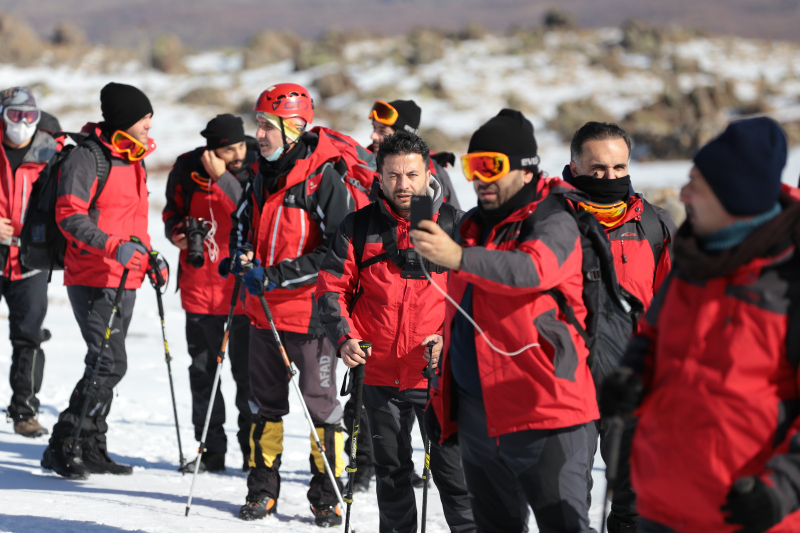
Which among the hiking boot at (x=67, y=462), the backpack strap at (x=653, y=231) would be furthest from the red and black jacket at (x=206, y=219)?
the backpack strap at (x=653, y=231)

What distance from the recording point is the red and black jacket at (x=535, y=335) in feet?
10.2

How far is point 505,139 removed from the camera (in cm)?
324

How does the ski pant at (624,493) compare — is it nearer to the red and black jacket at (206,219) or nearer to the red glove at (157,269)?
the red and black jacket at (206,219)

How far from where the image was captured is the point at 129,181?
6090mm

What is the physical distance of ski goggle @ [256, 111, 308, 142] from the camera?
532 centimetres

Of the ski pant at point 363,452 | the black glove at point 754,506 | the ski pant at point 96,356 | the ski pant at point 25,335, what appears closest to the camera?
the black glove at point 754,506

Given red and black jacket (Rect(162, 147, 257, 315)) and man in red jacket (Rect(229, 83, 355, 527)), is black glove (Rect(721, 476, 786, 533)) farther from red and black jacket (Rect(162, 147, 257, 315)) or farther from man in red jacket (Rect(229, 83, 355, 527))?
red and black jacket (Rect(162, 147, 257, 315))

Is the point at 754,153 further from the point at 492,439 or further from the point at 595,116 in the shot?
the point at 595,116

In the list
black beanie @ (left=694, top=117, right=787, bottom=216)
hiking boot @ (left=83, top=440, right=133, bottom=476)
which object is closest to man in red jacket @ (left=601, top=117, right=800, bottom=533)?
black beanie @ (left=694, top=117, right=787, bottom=216)

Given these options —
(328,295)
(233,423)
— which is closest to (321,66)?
(233,423)

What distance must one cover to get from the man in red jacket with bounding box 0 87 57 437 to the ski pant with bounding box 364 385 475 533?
365 centimetres

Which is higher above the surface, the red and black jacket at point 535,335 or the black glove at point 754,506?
the red and black jacket at point 535,335

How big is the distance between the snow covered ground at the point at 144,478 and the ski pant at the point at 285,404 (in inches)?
9.5

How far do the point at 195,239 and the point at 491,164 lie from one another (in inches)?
140
